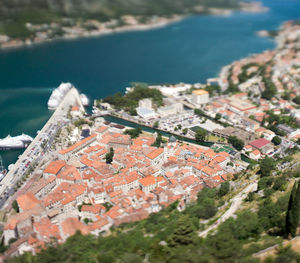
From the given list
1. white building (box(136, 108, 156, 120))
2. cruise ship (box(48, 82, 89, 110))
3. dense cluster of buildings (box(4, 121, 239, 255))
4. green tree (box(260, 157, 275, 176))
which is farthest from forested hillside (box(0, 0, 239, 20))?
green tree (box(260, 157, 275, 176))

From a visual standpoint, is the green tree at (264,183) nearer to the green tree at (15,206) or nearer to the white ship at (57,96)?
the green tree at (15,206)

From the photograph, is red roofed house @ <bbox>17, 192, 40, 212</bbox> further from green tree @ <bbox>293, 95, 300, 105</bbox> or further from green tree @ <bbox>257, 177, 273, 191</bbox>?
green tree @ <bbox>293, 95, 300, 105</bbox>

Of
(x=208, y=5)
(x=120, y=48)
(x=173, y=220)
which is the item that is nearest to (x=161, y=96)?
(x=173, y=220)

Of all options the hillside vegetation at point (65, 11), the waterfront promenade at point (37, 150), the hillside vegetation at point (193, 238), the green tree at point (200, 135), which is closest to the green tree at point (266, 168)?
the hillside vegetation at point (193, 238)

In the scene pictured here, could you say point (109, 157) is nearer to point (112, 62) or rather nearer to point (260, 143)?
point (260, 143)

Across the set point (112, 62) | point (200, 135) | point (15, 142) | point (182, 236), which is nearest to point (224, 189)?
point (182, 236)

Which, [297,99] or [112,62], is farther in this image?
[112,62]
